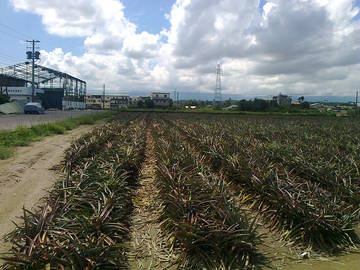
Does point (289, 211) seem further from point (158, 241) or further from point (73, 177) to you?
point (73, 177)

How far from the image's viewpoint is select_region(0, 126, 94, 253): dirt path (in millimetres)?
5293

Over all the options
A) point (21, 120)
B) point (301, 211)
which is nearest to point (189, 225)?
point (301, 211)

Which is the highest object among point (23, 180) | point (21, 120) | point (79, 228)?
point (21, 120)

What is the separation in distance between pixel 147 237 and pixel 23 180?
13.3 feet

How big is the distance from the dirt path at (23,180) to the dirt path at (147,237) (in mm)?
1517

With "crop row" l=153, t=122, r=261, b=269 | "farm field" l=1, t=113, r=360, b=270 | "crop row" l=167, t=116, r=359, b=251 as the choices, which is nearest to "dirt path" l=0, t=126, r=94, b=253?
"farm field" l=1, t=113, r=360, b=270

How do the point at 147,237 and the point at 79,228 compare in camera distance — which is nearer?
the point at 79,228

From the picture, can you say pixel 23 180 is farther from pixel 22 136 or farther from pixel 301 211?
pixel 22 136

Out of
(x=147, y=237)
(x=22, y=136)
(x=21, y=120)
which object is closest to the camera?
(x=147, y=237)

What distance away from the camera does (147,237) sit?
4.60 meters

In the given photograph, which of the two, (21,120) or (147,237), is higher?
(21,120)

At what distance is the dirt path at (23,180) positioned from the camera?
17.4 feet

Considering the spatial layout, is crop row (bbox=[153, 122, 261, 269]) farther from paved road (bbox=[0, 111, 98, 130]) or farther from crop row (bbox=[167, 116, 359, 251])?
paved road (bbox=[0, 111, 98, 130])

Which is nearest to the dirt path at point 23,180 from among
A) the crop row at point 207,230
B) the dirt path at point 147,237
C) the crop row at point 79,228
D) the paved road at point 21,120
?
the crop row at point 79,228
